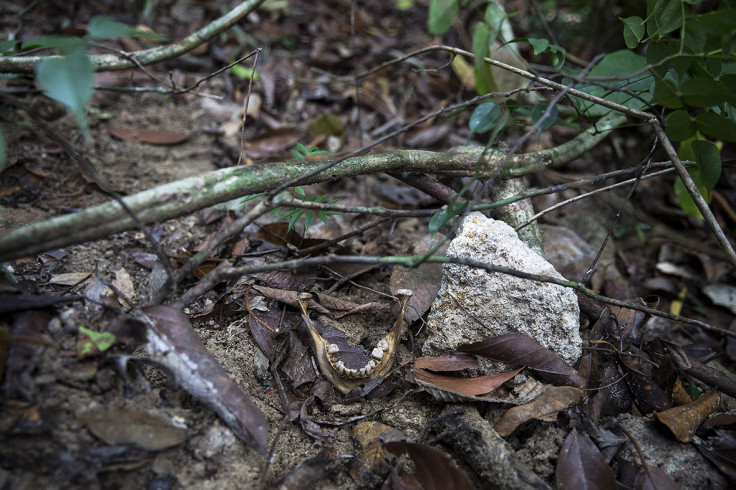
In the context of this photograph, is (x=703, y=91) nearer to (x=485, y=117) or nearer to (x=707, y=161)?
(x=707, y=161)

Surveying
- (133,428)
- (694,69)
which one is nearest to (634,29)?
(694,69)

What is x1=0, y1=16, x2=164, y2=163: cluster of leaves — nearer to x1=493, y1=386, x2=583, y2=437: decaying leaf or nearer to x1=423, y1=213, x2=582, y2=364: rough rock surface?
x1=423, y1=213, x2=582, y2=364: rough rock surface

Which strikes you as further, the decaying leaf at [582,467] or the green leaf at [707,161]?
the green leaf at [707,161]

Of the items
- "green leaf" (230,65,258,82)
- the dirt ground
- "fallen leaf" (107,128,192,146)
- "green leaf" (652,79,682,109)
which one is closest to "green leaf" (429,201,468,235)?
the dirt ground

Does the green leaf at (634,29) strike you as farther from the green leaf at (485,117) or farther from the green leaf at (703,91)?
the green leaf at (485,117)

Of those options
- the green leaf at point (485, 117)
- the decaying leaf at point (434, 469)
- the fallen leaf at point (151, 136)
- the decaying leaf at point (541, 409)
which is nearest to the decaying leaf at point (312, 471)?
the decaying leaf at point (434, 469)

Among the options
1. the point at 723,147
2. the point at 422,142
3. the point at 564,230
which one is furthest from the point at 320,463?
the point at 723,147
